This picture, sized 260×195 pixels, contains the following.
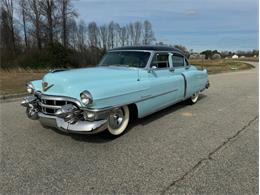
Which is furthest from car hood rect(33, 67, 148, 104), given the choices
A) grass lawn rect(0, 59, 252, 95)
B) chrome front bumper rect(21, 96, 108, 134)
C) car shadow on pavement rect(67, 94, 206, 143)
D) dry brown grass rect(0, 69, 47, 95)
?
grass lawn rect(0, 59, 252, 95)

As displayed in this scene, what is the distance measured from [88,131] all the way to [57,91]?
89 centimetres

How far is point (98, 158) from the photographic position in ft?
12.7

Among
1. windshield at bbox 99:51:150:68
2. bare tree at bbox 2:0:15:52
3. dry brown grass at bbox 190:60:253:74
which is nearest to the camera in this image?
windshield at bbox 99:51:150:68

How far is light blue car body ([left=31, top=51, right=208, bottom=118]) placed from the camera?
13.8 ft

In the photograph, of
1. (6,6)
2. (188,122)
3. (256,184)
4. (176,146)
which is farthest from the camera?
(6,6)

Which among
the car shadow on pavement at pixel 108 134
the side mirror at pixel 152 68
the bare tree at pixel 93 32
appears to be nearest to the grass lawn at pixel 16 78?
the car shadow on pavement at pixel 108 134

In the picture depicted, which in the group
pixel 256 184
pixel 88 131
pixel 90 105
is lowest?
pixel 256 184

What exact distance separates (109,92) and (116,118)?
2.13ft

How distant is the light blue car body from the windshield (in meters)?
0.20

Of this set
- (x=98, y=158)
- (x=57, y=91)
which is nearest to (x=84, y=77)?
(x=57, y=91)

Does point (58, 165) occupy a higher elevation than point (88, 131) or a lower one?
lower

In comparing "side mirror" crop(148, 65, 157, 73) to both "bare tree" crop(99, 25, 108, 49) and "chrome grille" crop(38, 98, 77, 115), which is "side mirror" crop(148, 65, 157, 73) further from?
"bare tree" crop(99, 25, 108, 49)

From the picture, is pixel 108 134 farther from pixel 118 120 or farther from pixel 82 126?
pixel 82 126

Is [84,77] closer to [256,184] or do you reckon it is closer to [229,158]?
[229,158]
